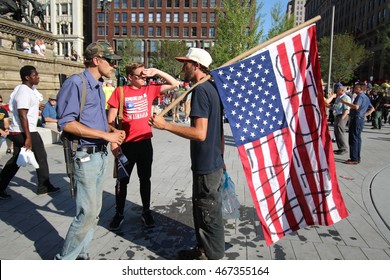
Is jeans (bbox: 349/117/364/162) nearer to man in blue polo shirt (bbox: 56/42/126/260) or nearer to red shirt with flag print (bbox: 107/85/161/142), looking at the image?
red shirt with flag print (bbox: 107/85/161/142)

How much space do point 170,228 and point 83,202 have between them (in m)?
1.53

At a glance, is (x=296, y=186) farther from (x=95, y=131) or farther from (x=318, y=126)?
(x=95, y=131)

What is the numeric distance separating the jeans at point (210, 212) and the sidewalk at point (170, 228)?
1.38ft

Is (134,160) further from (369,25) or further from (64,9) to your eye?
(64,9)

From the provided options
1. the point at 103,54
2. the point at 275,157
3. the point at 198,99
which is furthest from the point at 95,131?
the point at 275,157

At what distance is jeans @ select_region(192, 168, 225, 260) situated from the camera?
314cm

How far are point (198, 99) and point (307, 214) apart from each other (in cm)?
159

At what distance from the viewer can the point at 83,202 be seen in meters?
3.01

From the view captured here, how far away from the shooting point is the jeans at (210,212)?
3141mm

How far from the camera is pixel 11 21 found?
1928 centimetres

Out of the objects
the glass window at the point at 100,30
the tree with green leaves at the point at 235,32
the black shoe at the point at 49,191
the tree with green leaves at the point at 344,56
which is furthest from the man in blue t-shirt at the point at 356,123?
the glass window at the point at 100,30

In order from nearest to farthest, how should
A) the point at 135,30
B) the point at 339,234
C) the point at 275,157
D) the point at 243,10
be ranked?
1. the point at 275,157
2. the point at 339,234
3. the point at 243,10
4. the point at 135,30

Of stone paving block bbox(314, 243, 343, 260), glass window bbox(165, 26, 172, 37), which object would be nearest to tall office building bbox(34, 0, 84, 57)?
glass window bbox(165, 26, 172, 37)
